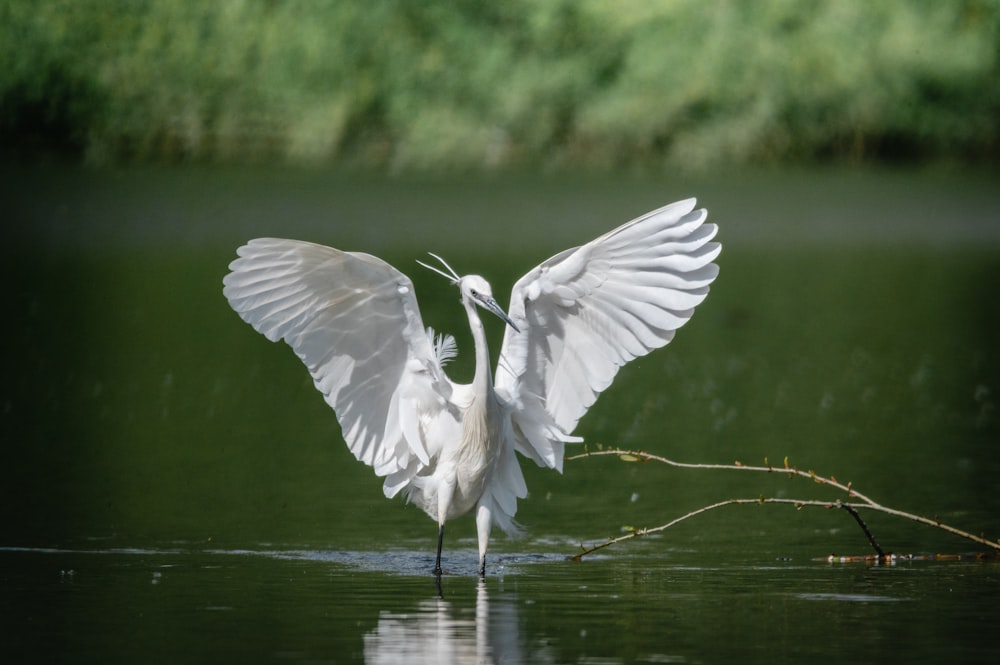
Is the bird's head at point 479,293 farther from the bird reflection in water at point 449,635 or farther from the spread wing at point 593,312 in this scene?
the bird reflection in water at point 449,635

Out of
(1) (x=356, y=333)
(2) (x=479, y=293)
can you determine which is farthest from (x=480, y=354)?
(1) (x=356, y=333)

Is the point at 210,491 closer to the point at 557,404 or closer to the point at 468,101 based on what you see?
the point at 557,404

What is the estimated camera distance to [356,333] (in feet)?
28.1

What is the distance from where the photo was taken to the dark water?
23.5 feet

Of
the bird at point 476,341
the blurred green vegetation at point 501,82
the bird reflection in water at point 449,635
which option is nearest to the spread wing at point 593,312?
the bird at point 476,341

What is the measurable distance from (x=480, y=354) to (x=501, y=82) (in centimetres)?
2973

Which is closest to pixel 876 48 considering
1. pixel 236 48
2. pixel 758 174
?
pixel 758 174

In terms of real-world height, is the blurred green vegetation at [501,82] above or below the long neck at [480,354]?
above

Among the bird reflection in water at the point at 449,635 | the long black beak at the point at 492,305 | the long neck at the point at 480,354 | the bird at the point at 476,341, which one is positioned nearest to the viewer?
the bird reflection in water at the point at 449,635

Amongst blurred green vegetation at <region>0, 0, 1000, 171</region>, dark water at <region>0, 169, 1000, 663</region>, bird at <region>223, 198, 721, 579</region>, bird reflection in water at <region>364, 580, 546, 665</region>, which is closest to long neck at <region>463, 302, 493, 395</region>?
bird at <region>223, 198, 721, 579</region>

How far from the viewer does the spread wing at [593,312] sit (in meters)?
8.45

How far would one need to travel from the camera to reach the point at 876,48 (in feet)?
118

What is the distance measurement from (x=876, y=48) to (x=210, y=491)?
2739 cm

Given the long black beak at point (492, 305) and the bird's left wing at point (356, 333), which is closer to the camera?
the long black beak at point (492, 305)
